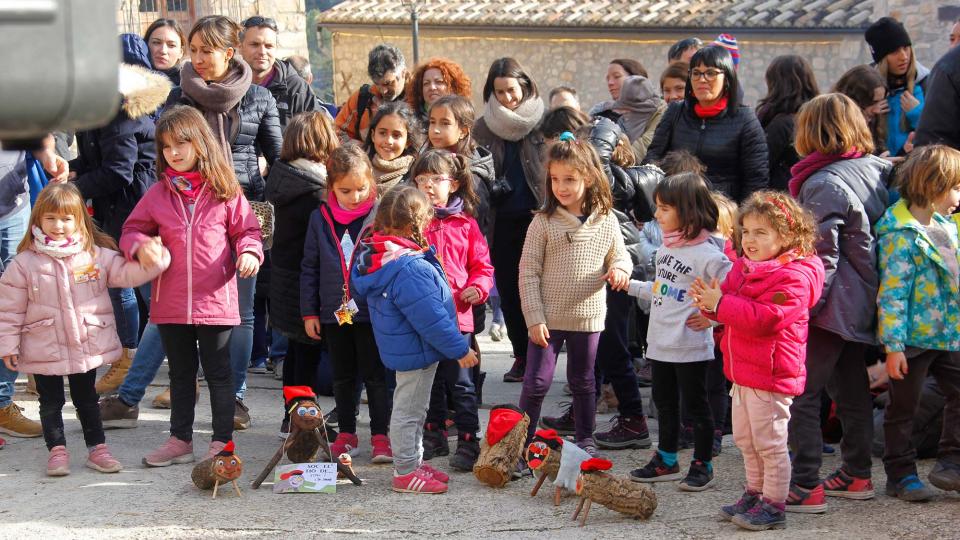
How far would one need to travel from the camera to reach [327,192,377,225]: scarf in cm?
565

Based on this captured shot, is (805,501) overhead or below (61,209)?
below

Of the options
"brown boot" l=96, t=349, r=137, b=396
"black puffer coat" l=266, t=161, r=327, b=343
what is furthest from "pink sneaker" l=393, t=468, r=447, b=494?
"brown boot" l=96, t=349, r=137, b=396

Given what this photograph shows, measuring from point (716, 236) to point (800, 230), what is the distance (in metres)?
0.69

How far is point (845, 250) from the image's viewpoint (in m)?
4.93

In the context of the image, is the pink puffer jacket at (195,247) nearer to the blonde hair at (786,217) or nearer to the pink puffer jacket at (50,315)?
the pink puffer jacket at (50,315)

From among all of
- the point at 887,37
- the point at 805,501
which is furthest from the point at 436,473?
the point at 887,37

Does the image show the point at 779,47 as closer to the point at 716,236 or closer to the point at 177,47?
the point at 177,47

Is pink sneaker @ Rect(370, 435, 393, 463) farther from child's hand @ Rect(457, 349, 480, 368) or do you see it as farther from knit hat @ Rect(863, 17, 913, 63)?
knit hat @ Rect(863, 17, 913, 63)

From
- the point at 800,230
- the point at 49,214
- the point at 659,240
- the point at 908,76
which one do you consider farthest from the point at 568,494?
the point at 908,76

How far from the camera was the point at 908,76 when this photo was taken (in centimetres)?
734

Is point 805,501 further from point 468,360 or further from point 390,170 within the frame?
point 390,170

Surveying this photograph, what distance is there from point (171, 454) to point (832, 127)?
131 inches

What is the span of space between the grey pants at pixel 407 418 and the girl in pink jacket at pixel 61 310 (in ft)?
4.10

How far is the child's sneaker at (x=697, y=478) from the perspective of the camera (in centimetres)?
512
